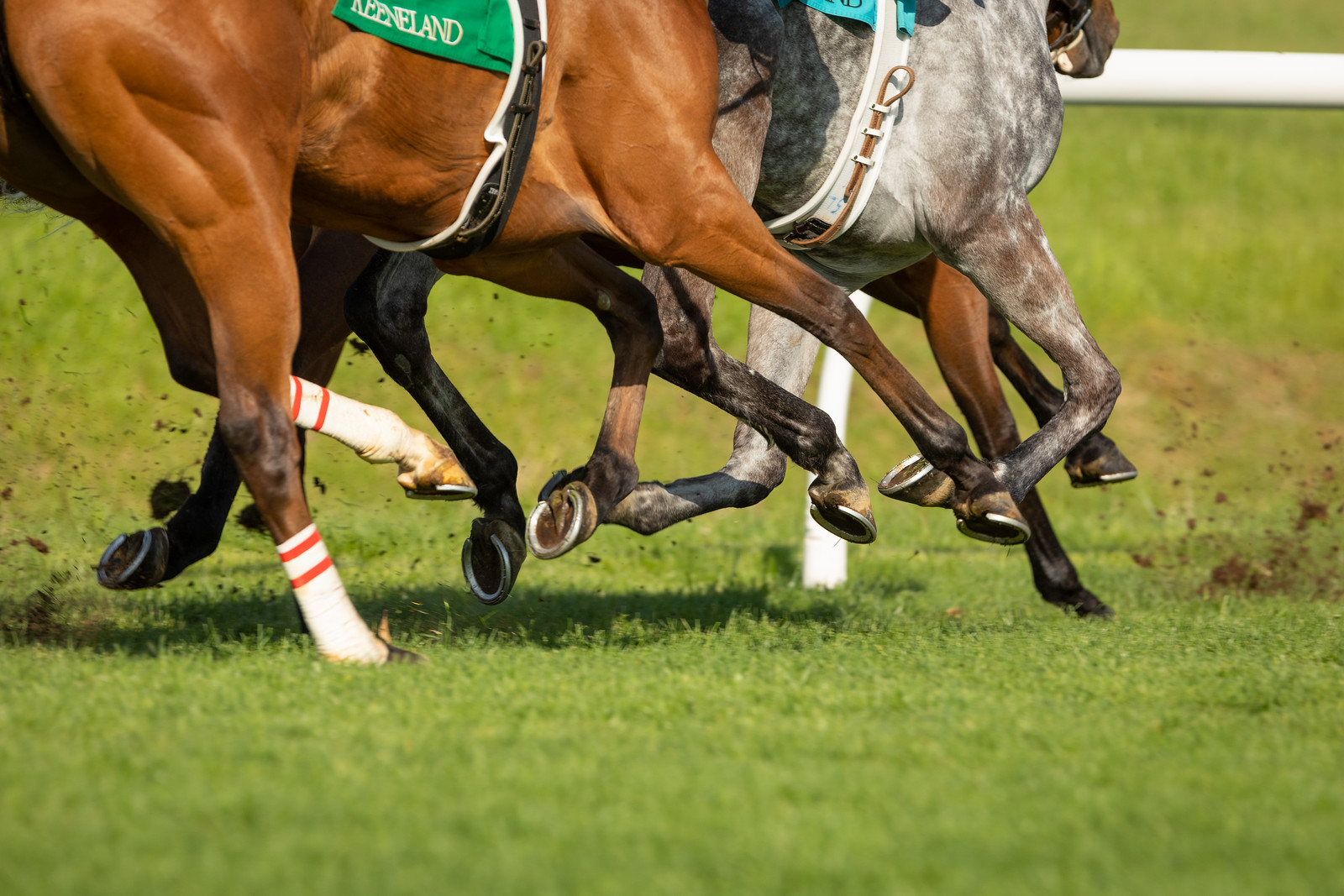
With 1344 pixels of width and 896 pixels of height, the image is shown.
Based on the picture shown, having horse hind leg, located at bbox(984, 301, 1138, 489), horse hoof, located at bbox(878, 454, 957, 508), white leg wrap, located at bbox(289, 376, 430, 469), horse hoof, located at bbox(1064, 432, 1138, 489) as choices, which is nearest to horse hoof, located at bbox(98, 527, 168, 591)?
white leg wrap, located at bbox(289, 376, 430, 469)

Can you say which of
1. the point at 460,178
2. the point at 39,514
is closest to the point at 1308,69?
the point at 460,178

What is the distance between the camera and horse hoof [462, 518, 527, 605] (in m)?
4.23

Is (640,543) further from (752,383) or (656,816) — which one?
(656,816)

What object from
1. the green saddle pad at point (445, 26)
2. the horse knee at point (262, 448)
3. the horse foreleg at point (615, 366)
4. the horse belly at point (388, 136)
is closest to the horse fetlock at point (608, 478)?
the horse foreleg at point (615, 366)

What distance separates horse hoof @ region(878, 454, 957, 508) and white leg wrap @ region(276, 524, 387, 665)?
1.76 meters

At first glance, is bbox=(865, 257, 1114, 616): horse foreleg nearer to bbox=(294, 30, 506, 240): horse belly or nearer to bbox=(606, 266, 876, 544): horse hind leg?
bbox=(606, 266, 876, 544): horse hind leg

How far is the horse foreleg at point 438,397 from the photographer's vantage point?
429 cm

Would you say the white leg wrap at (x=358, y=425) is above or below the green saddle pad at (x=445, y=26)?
below

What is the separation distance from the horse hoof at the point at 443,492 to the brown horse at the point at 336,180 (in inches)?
10.1

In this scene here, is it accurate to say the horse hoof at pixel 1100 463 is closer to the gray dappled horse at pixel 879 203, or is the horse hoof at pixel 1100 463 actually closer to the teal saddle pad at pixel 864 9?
the gray dappled horse at pixel 879 203

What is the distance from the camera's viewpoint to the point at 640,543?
707 centimetres

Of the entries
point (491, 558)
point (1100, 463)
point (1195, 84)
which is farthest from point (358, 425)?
point (1195, 84)

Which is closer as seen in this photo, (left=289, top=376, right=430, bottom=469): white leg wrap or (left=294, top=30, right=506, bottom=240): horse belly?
(left=294, top=30, right=506, bottom=240): horse belly

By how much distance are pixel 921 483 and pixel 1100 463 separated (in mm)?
1515
